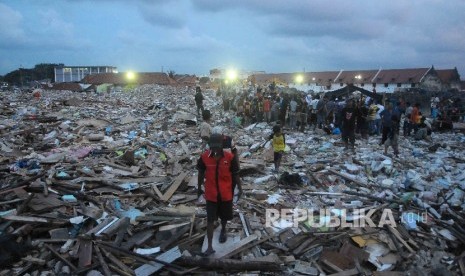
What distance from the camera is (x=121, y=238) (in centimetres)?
467

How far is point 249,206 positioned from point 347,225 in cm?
159

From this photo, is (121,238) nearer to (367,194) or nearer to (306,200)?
(306,200)

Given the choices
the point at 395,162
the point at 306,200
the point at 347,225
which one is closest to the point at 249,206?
the point at 306,200

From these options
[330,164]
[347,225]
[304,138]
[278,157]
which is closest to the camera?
[347,225]

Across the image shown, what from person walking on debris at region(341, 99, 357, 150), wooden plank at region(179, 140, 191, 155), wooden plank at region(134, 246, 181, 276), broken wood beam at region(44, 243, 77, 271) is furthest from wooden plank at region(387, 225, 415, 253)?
wooden plank at region(179, 140, 191, 155)

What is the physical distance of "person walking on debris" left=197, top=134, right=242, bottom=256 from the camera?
13.8 ft

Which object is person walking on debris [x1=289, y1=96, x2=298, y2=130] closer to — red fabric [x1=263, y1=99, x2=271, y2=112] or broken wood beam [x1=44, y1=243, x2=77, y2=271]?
red fabric [x1=263, y1=99, x2=271, y2=112]

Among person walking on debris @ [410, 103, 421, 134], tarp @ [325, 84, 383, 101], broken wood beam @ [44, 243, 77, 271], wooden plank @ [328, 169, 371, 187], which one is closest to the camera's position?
broken wood beam @ [44, 243, 77, 271]

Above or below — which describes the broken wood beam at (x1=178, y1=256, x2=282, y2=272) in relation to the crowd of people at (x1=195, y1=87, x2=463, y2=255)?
below

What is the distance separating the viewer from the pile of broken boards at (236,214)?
14.2 ft

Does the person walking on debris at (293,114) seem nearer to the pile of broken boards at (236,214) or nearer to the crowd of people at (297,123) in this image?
the crowd of people at (297,123)

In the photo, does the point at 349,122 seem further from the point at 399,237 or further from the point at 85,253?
the point at 85,253

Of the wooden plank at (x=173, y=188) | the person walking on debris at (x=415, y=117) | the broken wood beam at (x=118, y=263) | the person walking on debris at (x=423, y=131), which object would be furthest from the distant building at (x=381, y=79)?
the broken wood beam at (x=118, y=263)

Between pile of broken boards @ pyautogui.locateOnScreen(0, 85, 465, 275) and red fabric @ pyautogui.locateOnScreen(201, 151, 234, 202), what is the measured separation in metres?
0.77
